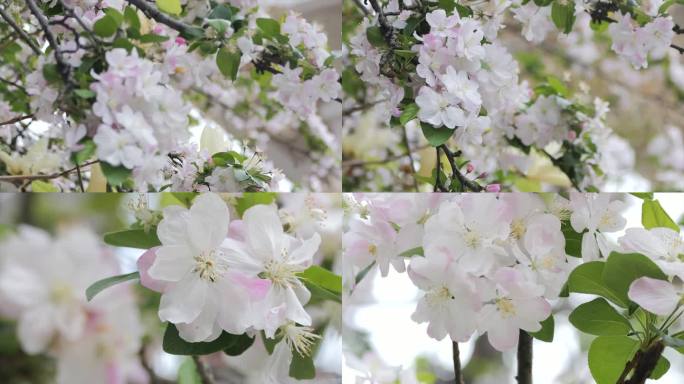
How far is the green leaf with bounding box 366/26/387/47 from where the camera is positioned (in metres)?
0.74

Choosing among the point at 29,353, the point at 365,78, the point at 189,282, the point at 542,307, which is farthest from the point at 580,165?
the point at 29,353

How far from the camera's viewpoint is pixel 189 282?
1.63 ft

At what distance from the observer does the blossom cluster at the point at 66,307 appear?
1.40ft

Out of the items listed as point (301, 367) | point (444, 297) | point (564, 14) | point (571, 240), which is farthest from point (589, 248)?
point (564, 14)

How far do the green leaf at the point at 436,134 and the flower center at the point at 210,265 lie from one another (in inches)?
9.2

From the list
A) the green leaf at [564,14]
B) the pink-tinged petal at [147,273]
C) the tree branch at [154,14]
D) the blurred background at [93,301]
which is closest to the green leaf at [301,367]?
the blurred background at [93,301]

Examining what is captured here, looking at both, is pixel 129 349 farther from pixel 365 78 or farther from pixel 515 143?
pixel 515 143

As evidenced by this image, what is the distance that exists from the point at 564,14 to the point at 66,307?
24.6 inches

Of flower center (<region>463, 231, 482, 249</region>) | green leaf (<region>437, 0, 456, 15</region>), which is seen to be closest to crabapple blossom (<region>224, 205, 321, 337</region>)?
flower center (<region>463, 231, 482, 249</region>)

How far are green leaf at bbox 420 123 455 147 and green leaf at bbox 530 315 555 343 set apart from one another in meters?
0.18

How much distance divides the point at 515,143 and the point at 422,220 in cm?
51

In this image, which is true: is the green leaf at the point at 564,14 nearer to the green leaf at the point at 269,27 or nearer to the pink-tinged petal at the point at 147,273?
the green leaf at the point at 269,27

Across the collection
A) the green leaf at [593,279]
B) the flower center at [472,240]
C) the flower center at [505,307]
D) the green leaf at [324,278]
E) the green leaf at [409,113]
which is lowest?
the green leaf at [324,278]

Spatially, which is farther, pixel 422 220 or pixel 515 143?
pixel 515 143
